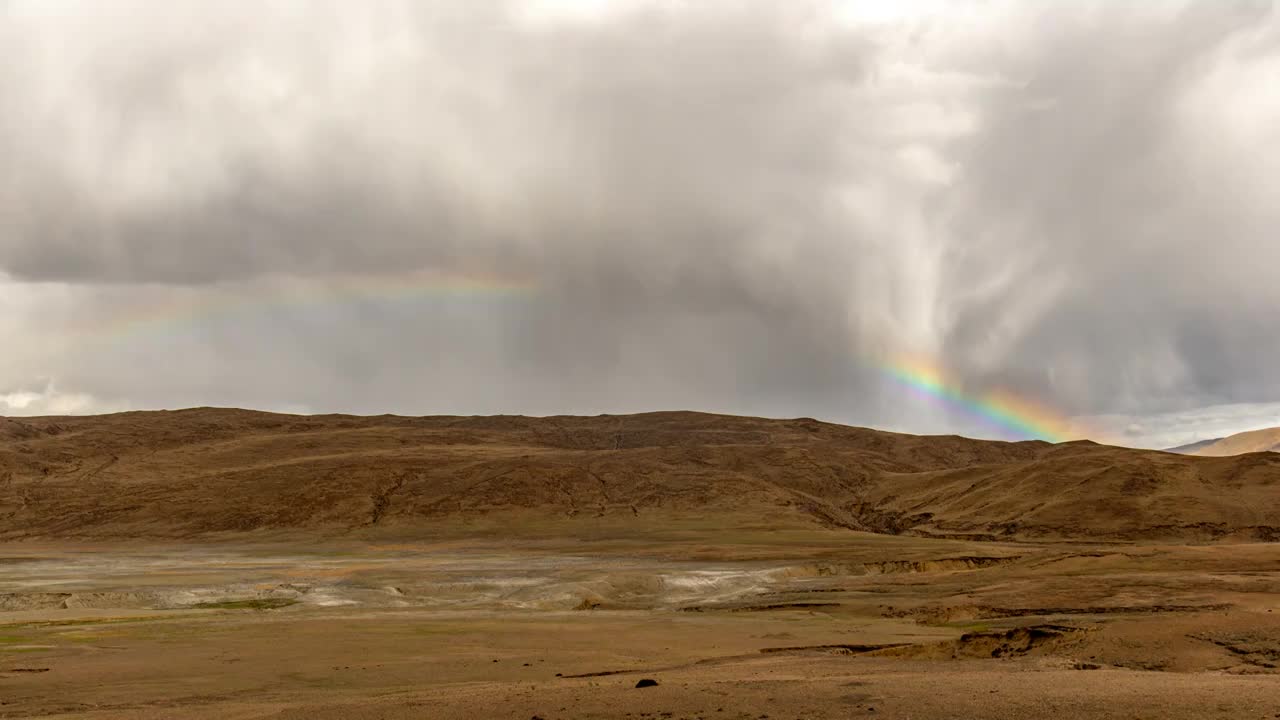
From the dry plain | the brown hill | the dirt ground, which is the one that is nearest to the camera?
the dirt ground

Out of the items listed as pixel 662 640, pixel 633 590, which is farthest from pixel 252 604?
pixel 662 640

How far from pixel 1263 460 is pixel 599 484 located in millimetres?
74770

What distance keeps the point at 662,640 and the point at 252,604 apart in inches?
928

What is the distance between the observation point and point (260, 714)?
1748 centimetres

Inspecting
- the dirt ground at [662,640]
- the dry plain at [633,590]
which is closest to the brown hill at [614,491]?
the dry plain at [633,590]

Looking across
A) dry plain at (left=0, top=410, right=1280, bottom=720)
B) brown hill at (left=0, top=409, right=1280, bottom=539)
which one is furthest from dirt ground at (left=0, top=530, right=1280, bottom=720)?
brown hill at (left=0, top=409, right=1280, bottom=539)

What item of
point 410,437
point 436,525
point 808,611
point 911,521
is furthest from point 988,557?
point 410,437

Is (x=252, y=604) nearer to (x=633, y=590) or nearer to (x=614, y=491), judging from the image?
(x=633, y=590)

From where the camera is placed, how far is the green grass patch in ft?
149

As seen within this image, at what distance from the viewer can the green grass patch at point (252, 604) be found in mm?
45562

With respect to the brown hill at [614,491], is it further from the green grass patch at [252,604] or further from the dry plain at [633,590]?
the green grass patch at [252,604]

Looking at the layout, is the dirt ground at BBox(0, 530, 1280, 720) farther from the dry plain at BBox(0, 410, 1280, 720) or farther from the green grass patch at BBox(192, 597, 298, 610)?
the green grass patch at BBox(192, 597, 298, 610)

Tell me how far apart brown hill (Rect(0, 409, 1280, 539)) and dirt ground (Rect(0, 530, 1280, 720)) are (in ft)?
133

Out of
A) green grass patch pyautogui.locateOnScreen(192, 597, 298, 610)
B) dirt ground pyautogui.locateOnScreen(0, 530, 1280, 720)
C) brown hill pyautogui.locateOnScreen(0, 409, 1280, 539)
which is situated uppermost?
brown hill pyautogui.locateOnScreen(0, 409, 1280, 539)
